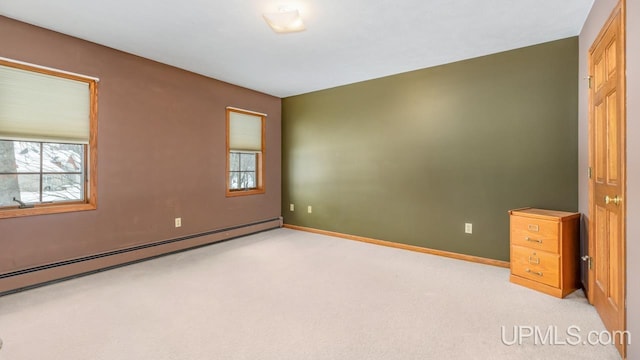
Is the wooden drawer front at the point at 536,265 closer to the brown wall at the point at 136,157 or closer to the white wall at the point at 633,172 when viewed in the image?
the white wall at the point at 633,172

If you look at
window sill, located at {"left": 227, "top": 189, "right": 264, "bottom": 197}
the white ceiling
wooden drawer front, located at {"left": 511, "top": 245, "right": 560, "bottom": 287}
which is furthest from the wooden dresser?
window sill, located at {"left": 227, "top": 189, "right": 264, "bottom": 197}

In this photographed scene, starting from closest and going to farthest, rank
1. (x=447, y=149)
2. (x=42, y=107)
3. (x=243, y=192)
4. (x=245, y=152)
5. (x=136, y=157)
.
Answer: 1. (x=42, y=107)
2. (x=136, y=157)
3. (x=447, y=149)
4. (x=243, y=192)
5. (x=245, y=152)

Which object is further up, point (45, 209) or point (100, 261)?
point (45, 209)

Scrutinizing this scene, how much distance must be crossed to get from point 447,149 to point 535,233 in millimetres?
1435

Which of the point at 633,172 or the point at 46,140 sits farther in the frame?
the point at 46,140

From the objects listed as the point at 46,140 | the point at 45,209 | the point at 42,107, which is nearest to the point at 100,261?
the point at 45,209

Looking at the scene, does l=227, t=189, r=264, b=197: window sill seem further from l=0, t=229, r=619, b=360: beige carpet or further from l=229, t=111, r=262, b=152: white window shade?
l=0, t=229, r=619, b=360: beige carpet

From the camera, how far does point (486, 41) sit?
3.17 m

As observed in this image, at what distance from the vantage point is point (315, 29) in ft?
9.52

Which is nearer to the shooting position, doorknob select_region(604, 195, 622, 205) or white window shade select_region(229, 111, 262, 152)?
doorknob select_region(604, 195, 622, 205)

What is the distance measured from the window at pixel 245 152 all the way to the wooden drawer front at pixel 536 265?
12.4 feet

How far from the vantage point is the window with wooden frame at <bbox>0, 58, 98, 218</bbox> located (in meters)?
2.74

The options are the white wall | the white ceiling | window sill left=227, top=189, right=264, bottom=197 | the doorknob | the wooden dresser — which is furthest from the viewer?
window sill left=227, top=189, right=264, bottom=197

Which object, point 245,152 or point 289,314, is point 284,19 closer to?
point 289,314
